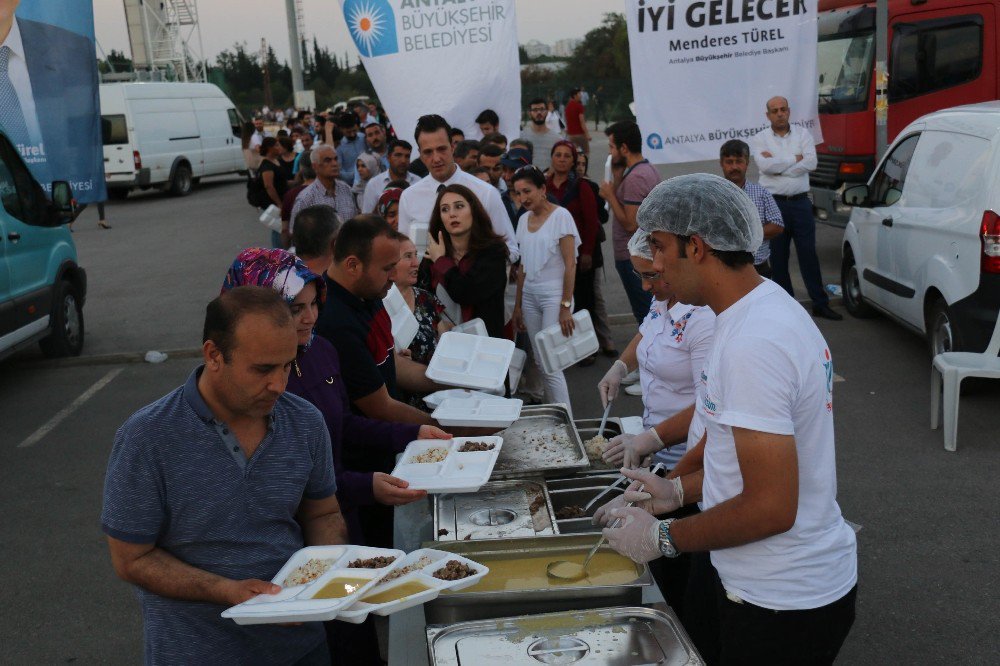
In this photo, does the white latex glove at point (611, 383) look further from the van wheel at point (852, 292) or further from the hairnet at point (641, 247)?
the van wheel at point (852, 292)

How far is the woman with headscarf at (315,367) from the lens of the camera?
2.94 m

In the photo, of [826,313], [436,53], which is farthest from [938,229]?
[436,53]

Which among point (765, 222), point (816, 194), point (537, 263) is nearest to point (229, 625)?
point (537, 263)

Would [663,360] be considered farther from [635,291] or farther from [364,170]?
[364,170]

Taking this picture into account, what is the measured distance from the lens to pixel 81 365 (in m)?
9.62

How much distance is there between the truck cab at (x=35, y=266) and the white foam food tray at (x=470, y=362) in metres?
4.91

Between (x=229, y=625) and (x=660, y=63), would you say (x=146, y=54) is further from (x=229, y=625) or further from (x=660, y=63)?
(x=229, y=625)

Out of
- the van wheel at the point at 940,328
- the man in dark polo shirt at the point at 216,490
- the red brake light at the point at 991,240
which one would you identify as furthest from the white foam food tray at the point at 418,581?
the van wheel at the point at 940,328

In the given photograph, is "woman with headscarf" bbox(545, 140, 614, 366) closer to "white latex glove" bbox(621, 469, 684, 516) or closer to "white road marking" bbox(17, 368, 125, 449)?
"white road marking" bbox(17, 368, 125, 449)

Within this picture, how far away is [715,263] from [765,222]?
5.95 metres

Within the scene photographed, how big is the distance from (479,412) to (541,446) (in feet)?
1.01

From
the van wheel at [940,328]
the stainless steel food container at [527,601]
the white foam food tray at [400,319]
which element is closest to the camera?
→ the stainless steel food container at [527,601]

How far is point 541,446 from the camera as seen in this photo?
12.4 ft

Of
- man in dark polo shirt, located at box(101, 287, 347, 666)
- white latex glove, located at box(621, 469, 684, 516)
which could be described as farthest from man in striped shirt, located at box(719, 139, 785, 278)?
man in dark polo shirt, located at box(101, 287, 347, 666)
